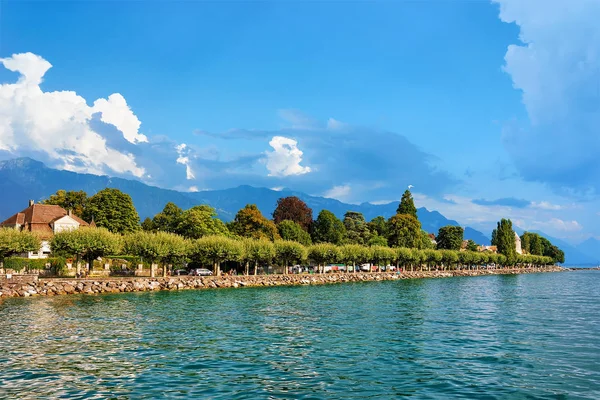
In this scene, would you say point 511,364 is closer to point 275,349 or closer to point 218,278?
point 275,349

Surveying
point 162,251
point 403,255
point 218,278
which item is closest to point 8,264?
point 162,251

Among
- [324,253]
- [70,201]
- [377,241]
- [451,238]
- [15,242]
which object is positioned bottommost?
[324,253]

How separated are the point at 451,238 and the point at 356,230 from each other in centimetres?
5239

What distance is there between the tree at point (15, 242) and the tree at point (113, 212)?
37.9 meters

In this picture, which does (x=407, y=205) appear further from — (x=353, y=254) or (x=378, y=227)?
(x=353, y=254)

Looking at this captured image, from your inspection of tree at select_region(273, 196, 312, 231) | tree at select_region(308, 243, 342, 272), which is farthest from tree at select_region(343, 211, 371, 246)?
tree at select_region(308, 243, 342, 272)

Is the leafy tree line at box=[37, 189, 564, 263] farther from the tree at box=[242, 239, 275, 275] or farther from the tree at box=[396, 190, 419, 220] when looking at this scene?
the tree at box=[242, 239, 275, 275]

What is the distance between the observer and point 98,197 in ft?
355

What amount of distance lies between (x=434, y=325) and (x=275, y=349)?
13.4 metres

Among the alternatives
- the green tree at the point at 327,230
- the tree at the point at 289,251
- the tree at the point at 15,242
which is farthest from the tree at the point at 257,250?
the green tree at the point at 327,230

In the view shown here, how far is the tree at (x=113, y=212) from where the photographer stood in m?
104

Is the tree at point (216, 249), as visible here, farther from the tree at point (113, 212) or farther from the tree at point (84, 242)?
the tree at point (113, 212)

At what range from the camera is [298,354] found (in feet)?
75.6

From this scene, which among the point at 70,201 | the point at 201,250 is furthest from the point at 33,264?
the point at 70,201
